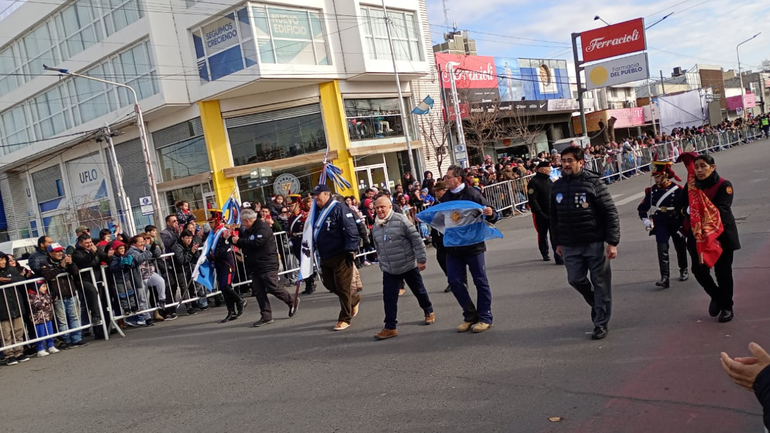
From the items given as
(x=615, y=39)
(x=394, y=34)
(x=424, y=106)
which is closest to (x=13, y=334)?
(x=394, y=34)

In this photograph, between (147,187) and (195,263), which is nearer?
(195,263)

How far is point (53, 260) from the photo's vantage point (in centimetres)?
899

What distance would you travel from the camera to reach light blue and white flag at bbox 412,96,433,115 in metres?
25.2

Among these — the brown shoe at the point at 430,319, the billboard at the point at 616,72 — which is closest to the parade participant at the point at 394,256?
the brown shoe at the point at 430,319

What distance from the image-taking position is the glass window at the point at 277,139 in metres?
23.3

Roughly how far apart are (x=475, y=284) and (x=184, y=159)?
19908mm

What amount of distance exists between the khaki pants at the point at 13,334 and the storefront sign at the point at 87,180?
20.3 m

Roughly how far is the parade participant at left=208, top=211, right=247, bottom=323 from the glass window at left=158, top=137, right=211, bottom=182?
14.0 m

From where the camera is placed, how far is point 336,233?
25.0 ft

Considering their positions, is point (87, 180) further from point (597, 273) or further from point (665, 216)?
point (597, 273)

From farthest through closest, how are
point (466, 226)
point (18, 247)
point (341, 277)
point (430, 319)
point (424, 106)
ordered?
point (424, 106) → point (18, 247) → point (341, 277) → point (430, 319) → point (466, 226)

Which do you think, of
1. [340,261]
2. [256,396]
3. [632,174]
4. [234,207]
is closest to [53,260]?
[234,207]

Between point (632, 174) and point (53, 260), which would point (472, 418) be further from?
point (632, 174)

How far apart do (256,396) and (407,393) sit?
144cm
